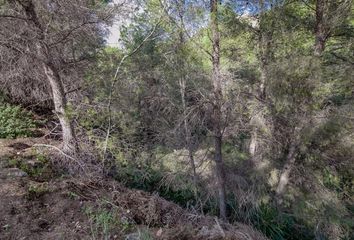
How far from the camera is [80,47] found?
6406 mm

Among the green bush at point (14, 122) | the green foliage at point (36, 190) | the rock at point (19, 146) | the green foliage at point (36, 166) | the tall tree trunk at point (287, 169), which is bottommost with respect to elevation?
the tall tree trunk at point (287, 169)

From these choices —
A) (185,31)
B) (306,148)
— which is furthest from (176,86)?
(306,148)

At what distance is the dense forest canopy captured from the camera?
4.67 metres

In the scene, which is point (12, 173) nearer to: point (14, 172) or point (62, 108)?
point (14, 172)

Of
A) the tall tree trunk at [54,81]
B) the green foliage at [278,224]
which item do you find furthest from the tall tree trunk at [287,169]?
the tall tree trunk at [54,81]

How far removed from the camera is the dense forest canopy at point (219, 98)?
4.67 m

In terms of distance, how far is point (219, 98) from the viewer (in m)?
4.95

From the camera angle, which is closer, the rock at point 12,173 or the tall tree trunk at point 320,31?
the rock at point 12,173

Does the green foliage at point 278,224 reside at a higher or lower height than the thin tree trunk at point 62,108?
lower

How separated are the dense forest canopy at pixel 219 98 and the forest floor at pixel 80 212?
58 cm

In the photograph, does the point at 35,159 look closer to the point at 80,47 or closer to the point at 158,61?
the point at 80,47

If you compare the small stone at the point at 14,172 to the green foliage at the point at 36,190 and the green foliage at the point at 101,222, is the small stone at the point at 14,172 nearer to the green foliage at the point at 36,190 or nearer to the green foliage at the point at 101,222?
the green foliage at the point at 36,190

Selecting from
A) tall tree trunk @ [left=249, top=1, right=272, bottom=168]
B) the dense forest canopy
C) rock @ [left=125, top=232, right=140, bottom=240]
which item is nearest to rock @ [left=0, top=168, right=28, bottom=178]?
the dense forest canopy

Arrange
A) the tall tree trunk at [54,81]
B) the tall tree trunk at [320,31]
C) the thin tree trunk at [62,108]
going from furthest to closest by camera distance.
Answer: the tall tree trunk at [320,31], the thin tree trunk at [62,108], the tall tree trunk at [54,81]
